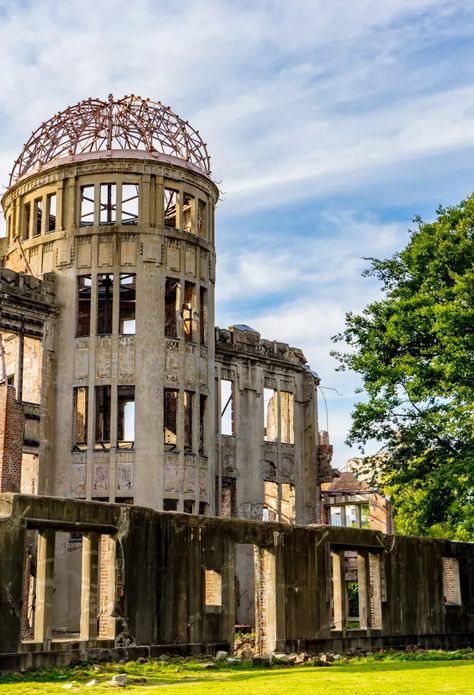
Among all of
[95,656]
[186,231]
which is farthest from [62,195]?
[95,656]

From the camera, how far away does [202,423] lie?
29969 millimetres

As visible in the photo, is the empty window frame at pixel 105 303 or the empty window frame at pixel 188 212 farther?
the empty window frame at pixel 188 212

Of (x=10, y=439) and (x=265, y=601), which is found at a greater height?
(x=10, y=439)

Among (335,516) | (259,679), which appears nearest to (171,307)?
(259,679)

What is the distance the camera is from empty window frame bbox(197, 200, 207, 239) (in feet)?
102

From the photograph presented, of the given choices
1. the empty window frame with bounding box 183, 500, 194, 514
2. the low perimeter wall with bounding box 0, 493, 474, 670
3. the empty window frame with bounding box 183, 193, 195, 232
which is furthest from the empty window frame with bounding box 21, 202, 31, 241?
the low perimeter wall with bounding box 0, 493, 474, 670

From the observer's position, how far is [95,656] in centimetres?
1727

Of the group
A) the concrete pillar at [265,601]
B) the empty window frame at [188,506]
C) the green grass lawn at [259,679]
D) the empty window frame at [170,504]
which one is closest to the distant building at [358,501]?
the empty window frame at [188,506]

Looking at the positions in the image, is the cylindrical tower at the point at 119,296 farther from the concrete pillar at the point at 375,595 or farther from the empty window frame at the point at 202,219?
the concrete pillar at the point at 375,595

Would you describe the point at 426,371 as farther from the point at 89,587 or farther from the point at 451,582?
the point at 89,587

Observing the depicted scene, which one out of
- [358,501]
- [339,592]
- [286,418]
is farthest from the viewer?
[358,501]

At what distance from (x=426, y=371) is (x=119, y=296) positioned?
912 centimetres

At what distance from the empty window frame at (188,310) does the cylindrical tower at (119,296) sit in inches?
1.7

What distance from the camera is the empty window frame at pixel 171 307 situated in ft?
98.7
